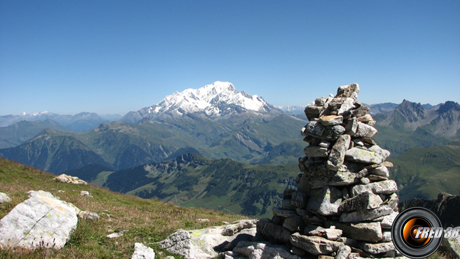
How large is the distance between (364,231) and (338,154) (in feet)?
13.9

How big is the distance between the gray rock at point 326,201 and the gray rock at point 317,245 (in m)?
1.69

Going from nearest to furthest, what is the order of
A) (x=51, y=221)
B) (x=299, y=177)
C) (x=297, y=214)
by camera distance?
1. (x=51, y=221)
2. (x=297, y=214)
3. (x=299, y=177)

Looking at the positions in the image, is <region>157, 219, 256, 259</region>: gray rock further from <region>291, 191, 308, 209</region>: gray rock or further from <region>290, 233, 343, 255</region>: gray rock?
<region>290, 233, 343, 255</region>: gray rock

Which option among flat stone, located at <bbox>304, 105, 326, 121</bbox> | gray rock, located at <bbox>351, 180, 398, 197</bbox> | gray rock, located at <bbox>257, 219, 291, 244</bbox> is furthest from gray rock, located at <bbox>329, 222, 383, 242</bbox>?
flat stone, located at <bbox>304, 105, 326, 121</bbox>

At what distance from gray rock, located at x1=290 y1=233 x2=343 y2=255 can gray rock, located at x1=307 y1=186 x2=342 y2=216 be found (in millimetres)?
1695

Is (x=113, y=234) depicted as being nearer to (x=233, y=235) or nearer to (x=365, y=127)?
(x=233, y=235)

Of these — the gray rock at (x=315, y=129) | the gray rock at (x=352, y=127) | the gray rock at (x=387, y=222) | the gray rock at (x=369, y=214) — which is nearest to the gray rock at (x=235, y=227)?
the gray rock at (x=369, y=214)

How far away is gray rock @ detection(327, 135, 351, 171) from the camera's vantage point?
14234mm

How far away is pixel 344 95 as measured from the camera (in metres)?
18.5

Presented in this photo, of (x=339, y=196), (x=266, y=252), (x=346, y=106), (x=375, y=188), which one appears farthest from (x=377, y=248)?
(x=346, y=106)

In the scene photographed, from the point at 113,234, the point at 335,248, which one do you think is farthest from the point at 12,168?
the point at 335,248

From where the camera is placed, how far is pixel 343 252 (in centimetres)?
1197

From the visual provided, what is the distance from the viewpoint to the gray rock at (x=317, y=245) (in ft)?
40.4

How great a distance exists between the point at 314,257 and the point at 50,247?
1348 centimetres
